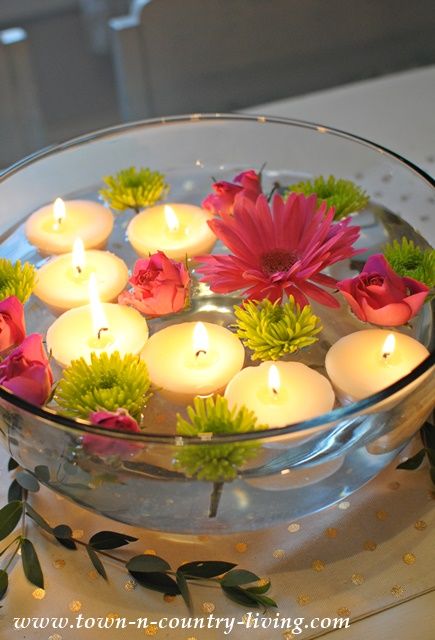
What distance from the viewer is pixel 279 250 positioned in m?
0.70

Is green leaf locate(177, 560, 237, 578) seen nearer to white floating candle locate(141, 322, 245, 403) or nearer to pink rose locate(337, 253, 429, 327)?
white floating candle locate(141, 322, 245, 403)

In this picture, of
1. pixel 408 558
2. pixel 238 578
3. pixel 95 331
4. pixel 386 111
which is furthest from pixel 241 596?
pixel 386 111

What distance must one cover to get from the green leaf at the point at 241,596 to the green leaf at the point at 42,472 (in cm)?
14

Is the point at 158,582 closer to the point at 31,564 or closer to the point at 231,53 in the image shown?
the point at 31,564

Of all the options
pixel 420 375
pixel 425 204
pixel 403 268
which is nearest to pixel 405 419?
pixel 420 375

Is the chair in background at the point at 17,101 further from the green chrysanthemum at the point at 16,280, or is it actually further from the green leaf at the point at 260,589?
the green leaf at the point at 260,589

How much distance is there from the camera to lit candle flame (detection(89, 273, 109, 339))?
2.14 ft

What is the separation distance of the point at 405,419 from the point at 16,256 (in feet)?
1.25

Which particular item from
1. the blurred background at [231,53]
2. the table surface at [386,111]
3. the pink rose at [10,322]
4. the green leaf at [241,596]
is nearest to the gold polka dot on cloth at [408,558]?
the green leaf at [241,596]

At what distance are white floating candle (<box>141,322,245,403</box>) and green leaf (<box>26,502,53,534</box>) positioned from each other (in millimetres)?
120

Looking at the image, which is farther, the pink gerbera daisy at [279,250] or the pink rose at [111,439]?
the pink gerbera daisy at [279,250]

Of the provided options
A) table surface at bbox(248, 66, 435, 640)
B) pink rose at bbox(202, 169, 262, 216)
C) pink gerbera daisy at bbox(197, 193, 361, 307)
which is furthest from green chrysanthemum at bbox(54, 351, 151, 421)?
table surface at bbox(248, 66, 435, 640)

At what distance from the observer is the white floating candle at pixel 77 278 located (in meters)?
0.70

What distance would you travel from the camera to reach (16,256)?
753mm
